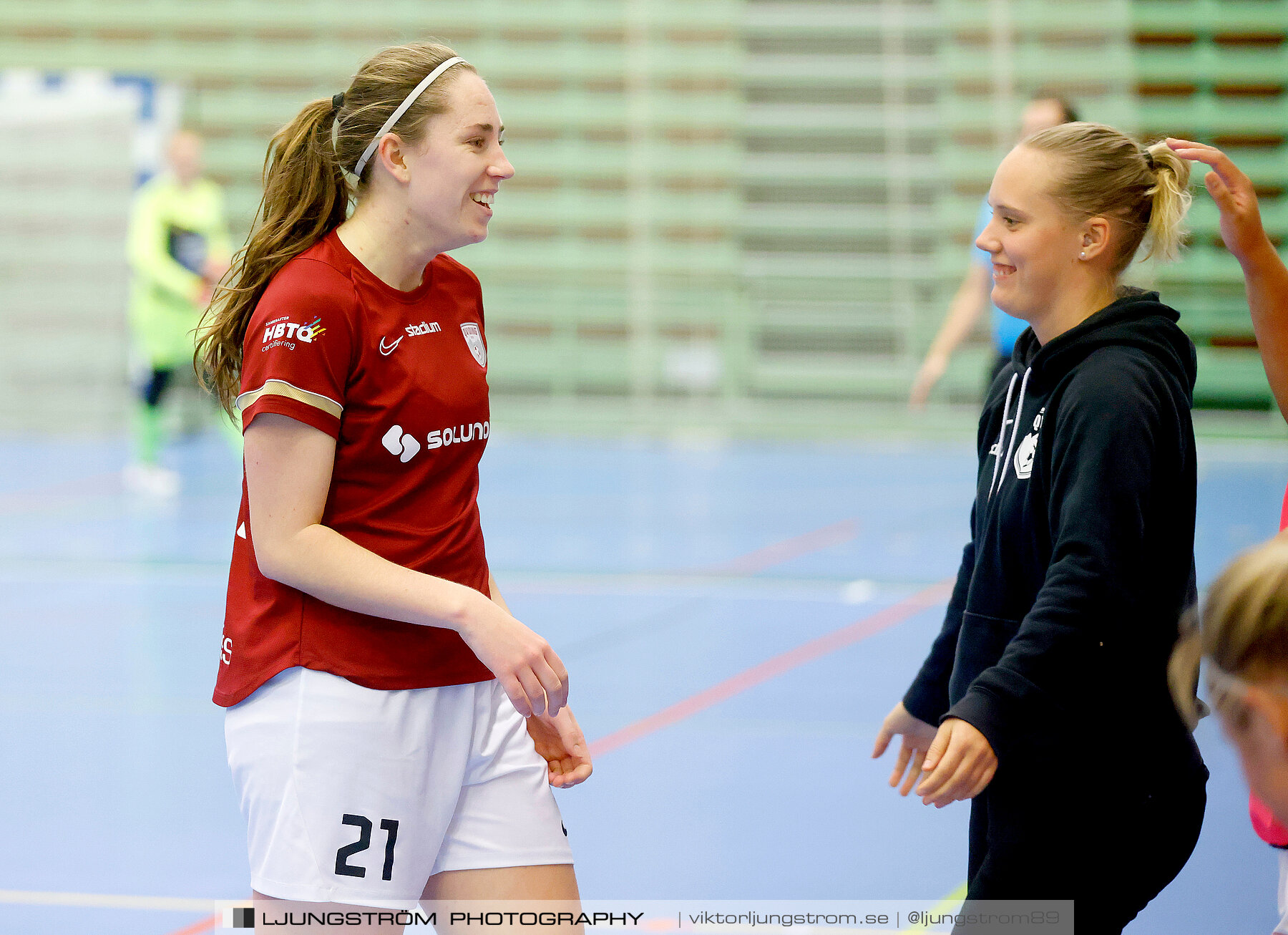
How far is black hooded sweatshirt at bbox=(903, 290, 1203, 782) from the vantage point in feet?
5.44

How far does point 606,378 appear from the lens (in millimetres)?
12641

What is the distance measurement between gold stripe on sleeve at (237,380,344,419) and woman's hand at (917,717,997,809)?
81 centimetres

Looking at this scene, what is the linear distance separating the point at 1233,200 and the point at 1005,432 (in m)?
0.46

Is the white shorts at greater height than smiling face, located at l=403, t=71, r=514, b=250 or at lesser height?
lesser

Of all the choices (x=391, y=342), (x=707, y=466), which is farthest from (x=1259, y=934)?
(x=707, y=466)

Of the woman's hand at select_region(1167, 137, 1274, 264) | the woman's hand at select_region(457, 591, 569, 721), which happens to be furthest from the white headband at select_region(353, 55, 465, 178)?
the woman's hand at select_region(1167, 137, 1274, 264)

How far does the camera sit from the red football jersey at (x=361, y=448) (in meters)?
1.73

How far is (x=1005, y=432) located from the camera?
1.94 metres

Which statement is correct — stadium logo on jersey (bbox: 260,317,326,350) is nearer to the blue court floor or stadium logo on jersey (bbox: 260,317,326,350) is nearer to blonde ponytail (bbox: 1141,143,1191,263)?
blonde ponytail (bbox: 1141,143,1191,263)

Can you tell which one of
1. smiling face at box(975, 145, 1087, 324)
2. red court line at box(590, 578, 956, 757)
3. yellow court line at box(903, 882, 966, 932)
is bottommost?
red court line at box(590, 578, 956, 757)

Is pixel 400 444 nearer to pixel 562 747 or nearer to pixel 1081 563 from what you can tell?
pixel 562 747

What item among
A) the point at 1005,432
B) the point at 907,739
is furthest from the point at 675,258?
the point at 1005,432

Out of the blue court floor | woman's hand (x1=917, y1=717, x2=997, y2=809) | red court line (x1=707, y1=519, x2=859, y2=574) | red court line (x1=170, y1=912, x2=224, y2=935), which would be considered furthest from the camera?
red court line (x1=707, y1=519, x2=859, y2=574)

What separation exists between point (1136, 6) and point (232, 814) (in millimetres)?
11252
